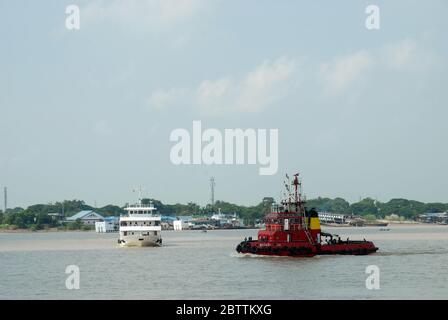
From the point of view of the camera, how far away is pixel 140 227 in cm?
9912

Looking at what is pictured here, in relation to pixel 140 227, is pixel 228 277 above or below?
below

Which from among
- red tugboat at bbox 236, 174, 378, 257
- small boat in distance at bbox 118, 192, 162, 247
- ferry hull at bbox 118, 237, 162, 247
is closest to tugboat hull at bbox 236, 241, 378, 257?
red tugboat at bbox 236, 174, 378, 257

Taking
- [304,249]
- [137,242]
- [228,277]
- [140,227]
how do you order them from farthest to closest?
[140,227] → [137,242] → [304,249] → [228,277]

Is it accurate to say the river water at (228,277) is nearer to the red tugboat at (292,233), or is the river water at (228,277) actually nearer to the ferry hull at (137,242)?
the red tugboat at (292,233)

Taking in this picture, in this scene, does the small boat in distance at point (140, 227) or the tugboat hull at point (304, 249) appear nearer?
the tugboat hull at point (304, 249)

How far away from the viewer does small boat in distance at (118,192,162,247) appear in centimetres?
9822

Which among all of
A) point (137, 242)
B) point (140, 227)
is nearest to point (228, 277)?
point (137, 242)

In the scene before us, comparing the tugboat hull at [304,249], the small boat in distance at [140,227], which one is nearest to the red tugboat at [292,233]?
the tugboat hull at [304,249]

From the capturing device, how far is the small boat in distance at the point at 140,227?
98.2 m

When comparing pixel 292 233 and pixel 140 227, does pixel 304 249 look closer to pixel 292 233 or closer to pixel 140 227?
pixel 292 233

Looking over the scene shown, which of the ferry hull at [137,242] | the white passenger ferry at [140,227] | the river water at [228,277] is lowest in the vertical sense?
the river water at [228,277]

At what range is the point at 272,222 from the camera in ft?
256
